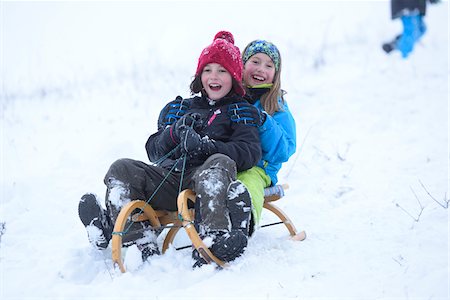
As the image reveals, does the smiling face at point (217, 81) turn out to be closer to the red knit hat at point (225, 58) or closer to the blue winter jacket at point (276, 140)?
the red knit hat at point (225, 58)

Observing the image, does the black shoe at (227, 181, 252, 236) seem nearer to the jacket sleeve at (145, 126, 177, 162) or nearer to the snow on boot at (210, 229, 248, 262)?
the snow on boot at (210, 229, 248, 262)

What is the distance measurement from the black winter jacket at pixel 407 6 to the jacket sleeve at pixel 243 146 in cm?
588

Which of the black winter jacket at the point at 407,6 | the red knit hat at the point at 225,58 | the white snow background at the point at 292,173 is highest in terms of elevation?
the black winter jacket at the point at 407,6

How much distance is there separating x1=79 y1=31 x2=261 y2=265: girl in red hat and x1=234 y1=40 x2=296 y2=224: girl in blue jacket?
5.4 inches

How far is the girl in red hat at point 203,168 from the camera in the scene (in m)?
2.38

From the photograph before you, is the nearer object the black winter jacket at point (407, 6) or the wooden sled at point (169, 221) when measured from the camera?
the wooden sled at point (169, 221)

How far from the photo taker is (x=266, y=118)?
285 cm

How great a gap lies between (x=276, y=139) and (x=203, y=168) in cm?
62

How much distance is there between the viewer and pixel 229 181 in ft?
8.05

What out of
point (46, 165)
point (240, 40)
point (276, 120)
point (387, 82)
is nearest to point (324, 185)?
point (276, 120)

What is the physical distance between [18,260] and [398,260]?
7.22 ft

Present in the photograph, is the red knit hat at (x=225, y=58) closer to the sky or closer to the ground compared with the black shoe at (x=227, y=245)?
closer to the sky

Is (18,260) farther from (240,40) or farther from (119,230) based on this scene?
(240,40)

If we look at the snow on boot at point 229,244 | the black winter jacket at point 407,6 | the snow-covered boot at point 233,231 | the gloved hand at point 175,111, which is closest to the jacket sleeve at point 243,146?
the snow-covered boot at point 233,231
